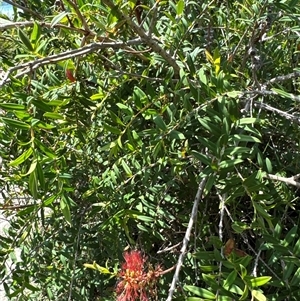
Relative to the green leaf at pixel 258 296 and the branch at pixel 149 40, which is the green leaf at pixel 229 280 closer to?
the green leaf at pixel 258 296

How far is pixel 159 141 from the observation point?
0.71m

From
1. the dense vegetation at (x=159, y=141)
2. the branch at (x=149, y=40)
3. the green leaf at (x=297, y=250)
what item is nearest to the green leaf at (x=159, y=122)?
the dense vegetation at (x=159, y=141)

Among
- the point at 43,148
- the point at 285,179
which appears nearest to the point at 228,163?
the point at 285,179

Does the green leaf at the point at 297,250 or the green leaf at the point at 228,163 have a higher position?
the green leaf at the point at 228,163

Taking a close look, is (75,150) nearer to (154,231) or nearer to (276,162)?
(154,231)

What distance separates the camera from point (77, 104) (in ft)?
2.64

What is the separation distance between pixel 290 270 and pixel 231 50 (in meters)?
0.42

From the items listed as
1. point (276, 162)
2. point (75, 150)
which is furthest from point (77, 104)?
point (276, 162)

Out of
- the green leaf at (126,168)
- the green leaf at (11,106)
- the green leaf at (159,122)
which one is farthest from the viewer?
the green leaf at (126,168)

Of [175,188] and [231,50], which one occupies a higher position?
[231,50]

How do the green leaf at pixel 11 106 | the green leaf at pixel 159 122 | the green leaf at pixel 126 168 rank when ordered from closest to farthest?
1. the green leaf at pixel 11 106
2. the green leaf at pixel 159 122
3. the green leaf at pixel 126 168

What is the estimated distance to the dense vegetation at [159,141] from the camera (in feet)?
2.13

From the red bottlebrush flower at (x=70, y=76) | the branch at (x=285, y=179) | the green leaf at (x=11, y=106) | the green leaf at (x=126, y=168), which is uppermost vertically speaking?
the green leaf at (x=11, y=106)

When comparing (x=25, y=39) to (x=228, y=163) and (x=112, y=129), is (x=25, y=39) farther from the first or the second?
(x=228, y=163)
